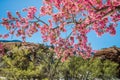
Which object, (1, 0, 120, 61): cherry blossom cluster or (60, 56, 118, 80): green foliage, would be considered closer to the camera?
(1, 0, 120, 61): cherry blossom cluster

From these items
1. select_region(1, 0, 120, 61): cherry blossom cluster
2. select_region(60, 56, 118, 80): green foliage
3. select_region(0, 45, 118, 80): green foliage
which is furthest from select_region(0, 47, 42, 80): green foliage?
select_region(1, 0, 120, 61): cherry blossom cluster

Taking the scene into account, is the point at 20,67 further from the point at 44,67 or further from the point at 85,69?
the point at 85,69

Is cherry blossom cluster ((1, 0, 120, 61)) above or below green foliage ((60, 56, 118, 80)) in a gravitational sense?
above

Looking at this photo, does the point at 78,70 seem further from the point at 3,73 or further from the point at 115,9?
the point at 115,9

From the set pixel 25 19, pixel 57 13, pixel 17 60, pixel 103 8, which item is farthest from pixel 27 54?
pixel 103 8

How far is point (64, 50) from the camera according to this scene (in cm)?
1398

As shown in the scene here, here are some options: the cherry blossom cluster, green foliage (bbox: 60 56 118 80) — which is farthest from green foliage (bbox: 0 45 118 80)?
the cherry blossom cluster

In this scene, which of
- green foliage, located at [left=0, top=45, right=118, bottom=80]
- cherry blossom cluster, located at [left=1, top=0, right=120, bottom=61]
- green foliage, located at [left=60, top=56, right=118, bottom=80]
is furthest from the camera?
green foliage, located at [left=60, top=56, right=118, bottom=80]

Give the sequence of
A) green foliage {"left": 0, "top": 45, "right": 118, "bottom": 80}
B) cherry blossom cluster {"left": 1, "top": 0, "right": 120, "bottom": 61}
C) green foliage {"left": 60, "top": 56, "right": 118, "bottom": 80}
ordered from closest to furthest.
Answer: cherry blossom cluster {"left": 1, "top": 0, "right": 120, "bottom": 61}, green foliage {"left": 0, "top": 45, "right": 118, "bottom": 80}, green foliage {"left": 60, "top": 56, "right": 118, "bottom": 80}

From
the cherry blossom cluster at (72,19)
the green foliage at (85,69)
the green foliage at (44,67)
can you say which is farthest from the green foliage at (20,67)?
the cherry blossom cluster at (72,19)

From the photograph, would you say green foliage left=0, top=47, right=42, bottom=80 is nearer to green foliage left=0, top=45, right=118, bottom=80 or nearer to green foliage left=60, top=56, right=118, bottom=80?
green foliage left=0, top=45, right=118, bottom=80

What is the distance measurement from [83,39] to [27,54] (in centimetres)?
1516

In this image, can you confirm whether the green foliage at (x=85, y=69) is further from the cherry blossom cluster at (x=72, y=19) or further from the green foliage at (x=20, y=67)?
the cherry blossom cluster at (x=72, y=19)

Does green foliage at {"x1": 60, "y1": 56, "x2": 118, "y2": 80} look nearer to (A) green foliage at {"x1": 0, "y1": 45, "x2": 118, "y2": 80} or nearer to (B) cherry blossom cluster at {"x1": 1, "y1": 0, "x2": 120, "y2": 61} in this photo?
(A) green foliage at {"x1": 0, "y1": 45, "x2": 118, "y2": 80}
